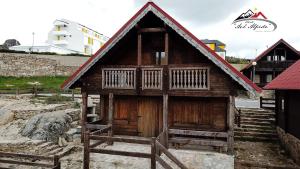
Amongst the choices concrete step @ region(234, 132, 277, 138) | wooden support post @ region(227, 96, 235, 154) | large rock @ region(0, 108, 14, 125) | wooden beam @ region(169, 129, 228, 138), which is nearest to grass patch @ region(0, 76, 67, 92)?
large rock @ region(0, 108, 14, 125)

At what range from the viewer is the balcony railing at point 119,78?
12.1 metres

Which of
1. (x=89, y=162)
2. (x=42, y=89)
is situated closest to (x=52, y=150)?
(x=89, y=162)

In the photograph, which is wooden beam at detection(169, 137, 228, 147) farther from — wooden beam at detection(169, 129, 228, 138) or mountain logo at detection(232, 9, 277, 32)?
mountain logo at detection(232, 9, 277, 32)

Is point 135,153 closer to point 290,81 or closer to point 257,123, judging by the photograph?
point 290,81

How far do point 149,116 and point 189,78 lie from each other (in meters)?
3.58

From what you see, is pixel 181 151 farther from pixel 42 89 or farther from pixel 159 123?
pixel 42 89

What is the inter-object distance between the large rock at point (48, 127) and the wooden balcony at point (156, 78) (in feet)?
17.8

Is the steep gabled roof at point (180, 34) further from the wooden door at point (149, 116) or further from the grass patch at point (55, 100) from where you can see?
the grass patch at point (55, 100)

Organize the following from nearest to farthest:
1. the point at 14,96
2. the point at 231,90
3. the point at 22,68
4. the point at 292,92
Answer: the point at 231,90, the point at 292,92, the point at 14,96, the point at 22,68

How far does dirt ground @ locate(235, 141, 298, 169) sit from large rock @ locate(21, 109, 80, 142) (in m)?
10.8

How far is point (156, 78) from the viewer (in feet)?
38.2

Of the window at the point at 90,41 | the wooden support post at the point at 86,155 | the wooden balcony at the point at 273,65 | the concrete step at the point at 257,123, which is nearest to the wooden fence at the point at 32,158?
the wooden support post at the point at 86,155

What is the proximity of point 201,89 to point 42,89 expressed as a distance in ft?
84.2

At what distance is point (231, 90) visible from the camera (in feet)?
36.0
